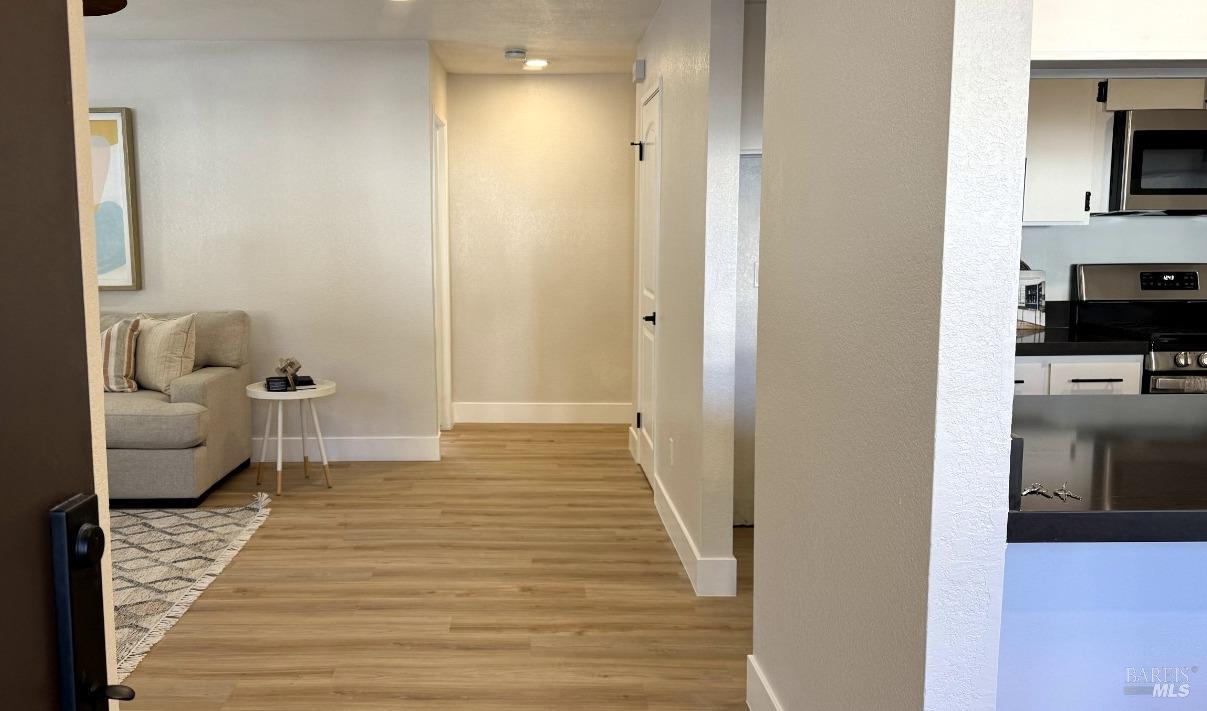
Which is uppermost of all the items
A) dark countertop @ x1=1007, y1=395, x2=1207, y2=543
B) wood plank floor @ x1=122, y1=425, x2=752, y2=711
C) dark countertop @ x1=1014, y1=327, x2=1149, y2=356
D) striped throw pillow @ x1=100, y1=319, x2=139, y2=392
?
dark countertop @ x1=1014, y1=327, x2=1149, y2=356

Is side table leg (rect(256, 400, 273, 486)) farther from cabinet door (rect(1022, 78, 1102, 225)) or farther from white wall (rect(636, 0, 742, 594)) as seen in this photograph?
cabinet door (rect(1022, 78, 1102, 225))

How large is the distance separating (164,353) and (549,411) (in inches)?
107

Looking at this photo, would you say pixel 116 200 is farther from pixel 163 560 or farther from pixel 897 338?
pixel 897 338

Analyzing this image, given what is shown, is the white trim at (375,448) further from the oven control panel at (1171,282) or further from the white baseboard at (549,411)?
the oven control panel at (1171,282)

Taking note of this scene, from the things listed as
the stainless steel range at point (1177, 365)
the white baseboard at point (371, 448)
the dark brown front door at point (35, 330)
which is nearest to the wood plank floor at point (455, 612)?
the white baseboard at point (371, 448)

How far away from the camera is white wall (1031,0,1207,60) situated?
85.5 inches

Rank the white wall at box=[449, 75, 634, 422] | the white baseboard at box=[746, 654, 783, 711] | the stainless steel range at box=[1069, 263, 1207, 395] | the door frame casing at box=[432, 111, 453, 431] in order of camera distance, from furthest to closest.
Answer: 1. the white wall at box=[449, 75, 634, 422]
2. the door frame casing at box=[432, 111, 453, 431]
3. the stainless steel range at box=[1069, 263, 1207, 395]
4. the white baseboard at box=[746, 654, 783, 711]

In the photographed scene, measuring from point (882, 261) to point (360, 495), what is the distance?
151 inches

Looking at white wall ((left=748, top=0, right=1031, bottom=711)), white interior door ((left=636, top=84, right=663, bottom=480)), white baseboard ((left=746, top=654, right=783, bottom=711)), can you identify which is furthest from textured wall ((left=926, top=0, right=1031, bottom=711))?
white interior door ((left=636, top=84, right=663, bottom=480))

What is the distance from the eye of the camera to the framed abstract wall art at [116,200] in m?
5.41

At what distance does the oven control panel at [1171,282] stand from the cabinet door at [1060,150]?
601mm

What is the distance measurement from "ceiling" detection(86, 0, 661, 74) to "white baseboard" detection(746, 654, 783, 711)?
3.13 m

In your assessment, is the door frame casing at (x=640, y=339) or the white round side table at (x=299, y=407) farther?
the white round side table at (x=299, y=407)

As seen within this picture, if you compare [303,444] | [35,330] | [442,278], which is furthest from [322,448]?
[35,330]
